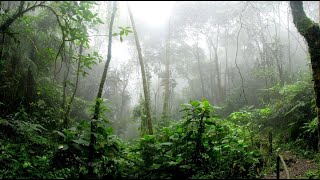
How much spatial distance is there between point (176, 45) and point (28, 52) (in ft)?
60.9

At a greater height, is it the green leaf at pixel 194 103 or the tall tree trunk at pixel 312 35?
the tall tree trunk at pixel 312 35

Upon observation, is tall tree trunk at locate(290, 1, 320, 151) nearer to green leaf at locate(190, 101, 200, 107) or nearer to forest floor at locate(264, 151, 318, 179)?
forest floor at locate(264, 151, 318, 179)

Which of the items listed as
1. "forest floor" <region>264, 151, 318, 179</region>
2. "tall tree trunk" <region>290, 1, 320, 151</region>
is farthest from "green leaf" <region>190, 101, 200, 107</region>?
"tall tree trunk" <region>290, 1, 320, 151</region>

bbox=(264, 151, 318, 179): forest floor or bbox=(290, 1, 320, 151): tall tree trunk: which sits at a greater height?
bbox=(290, 1, 320, 151): tall tree trunk

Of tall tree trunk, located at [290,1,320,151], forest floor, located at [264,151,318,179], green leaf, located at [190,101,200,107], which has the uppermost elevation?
tall tree trunk, located at [290,1,320,151]

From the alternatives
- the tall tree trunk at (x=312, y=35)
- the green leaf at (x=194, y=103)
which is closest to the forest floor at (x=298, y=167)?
the tall tree trunk at (x=312, y=35)

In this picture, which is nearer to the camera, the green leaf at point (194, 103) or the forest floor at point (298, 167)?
the forest floor at point (298, 167)

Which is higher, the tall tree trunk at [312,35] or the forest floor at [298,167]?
the tall tree trunk at [312,35]

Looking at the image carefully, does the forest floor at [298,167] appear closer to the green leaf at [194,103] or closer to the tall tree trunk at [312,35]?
the tall tree trunk at [312,35]

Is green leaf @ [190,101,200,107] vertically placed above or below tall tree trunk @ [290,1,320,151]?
below

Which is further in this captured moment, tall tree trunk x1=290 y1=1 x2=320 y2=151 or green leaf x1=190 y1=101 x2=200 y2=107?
green leaf x1=190 y1=101 x2=200 y2=107

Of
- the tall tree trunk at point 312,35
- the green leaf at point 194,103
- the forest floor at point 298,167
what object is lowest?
the forest floor at point 298,167

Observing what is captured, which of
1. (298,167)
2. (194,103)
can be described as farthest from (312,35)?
(298,167)

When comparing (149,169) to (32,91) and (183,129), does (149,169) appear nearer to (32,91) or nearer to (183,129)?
(183,129)
